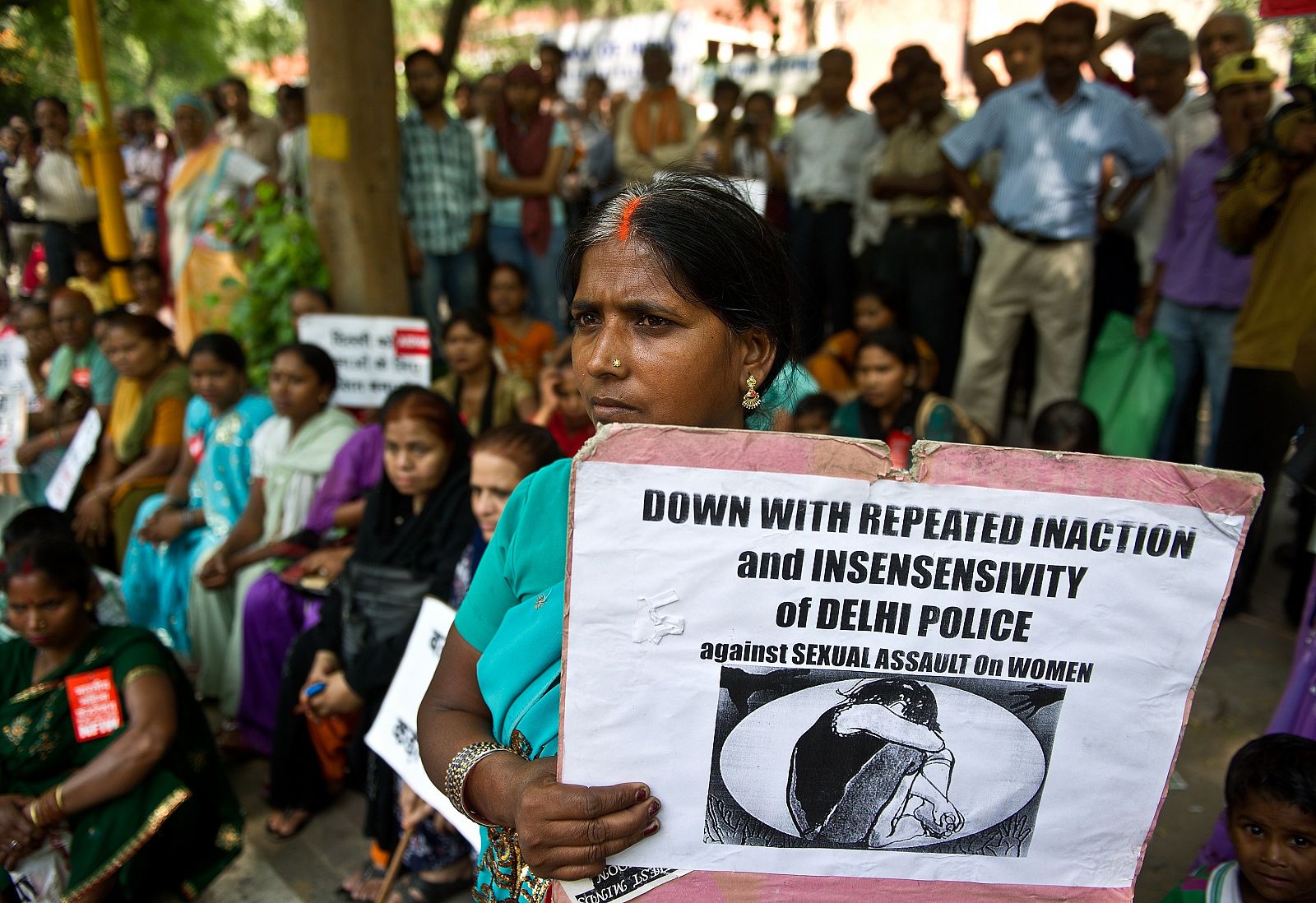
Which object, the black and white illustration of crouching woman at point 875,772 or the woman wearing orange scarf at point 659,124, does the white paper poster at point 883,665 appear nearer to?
the black and white illustration of crouching woman at point 875,772

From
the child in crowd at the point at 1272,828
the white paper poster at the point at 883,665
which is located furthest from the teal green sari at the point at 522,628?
the child in crowd at the point at 1272,828

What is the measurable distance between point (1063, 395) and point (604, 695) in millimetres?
4349

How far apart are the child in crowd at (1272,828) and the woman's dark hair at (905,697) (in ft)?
4.16

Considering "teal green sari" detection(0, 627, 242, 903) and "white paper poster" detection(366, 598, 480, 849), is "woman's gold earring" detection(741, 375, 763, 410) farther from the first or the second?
"teal green sari" detection(0, 627, 242, 903)

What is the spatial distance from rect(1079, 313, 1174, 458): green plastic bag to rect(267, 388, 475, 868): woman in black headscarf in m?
3.02

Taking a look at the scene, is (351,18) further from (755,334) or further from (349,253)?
(755,334)

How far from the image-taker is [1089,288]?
4.60m

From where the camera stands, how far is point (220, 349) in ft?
13.5

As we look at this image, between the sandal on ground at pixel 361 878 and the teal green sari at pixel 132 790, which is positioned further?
the sandal on ground at pixel 361 878

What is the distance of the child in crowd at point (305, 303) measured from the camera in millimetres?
4539

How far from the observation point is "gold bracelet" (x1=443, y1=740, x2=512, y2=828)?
120cm

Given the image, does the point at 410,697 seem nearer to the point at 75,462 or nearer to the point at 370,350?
the point at 370,350

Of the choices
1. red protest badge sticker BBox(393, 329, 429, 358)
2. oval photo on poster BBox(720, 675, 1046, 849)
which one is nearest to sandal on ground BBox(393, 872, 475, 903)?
oval photo on poster BBox(720, 675, 1046, 849)

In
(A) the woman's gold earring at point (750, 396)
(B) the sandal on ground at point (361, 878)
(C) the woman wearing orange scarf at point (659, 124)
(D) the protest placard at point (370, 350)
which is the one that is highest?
(C) the woman wearing orange scarf at point (659, 124)
